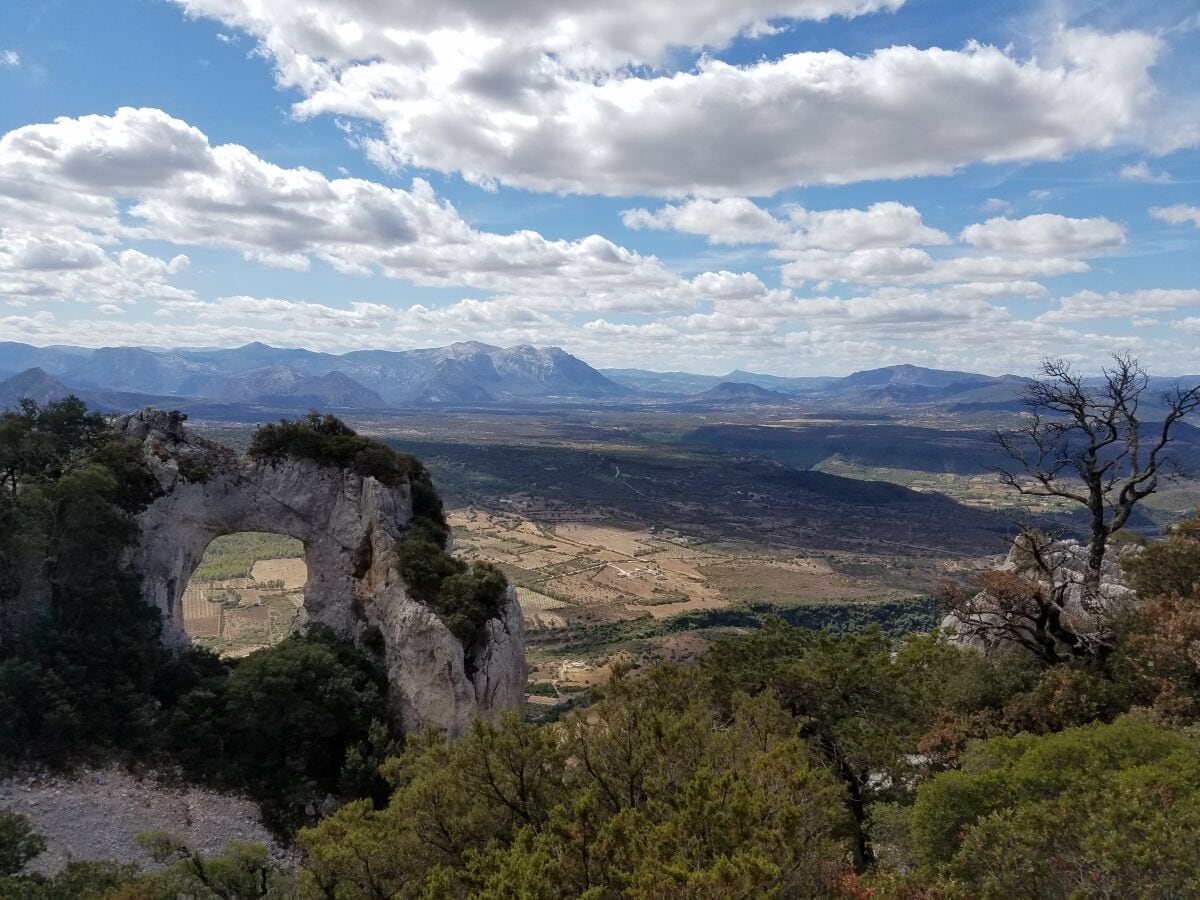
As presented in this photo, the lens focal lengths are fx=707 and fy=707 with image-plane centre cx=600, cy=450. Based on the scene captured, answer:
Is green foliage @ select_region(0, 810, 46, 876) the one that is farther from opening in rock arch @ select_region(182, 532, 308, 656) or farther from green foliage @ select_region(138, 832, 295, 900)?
opening in rock arch @ select_region(182, 532, 308, 656)

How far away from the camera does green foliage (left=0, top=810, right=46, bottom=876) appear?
18141 mm

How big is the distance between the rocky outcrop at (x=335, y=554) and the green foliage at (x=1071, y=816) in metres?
18.7

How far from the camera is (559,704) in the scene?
60.6 meters

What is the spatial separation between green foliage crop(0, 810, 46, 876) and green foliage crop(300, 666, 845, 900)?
7.96m

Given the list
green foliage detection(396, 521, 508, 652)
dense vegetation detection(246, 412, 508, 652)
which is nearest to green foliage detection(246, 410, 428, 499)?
dense vegetation detection(246, 412, 508, 652)

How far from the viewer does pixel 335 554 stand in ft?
115

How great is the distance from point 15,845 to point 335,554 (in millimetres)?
17490

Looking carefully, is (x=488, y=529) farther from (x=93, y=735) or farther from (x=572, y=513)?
(x=93, y=735)

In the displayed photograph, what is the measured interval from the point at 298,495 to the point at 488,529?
129416mm

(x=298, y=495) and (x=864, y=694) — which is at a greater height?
(x=298, y=495)

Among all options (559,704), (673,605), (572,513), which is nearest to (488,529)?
(572,513)

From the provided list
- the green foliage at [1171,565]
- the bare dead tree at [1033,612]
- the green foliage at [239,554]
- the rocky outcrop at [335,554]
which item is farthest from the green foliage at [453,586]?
the green foliage at [239,554]

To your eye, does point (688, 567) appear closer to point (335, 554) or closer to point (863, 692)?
point (335, 554)

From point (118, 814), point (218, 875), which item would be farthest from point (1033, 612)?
point (118, 814)
